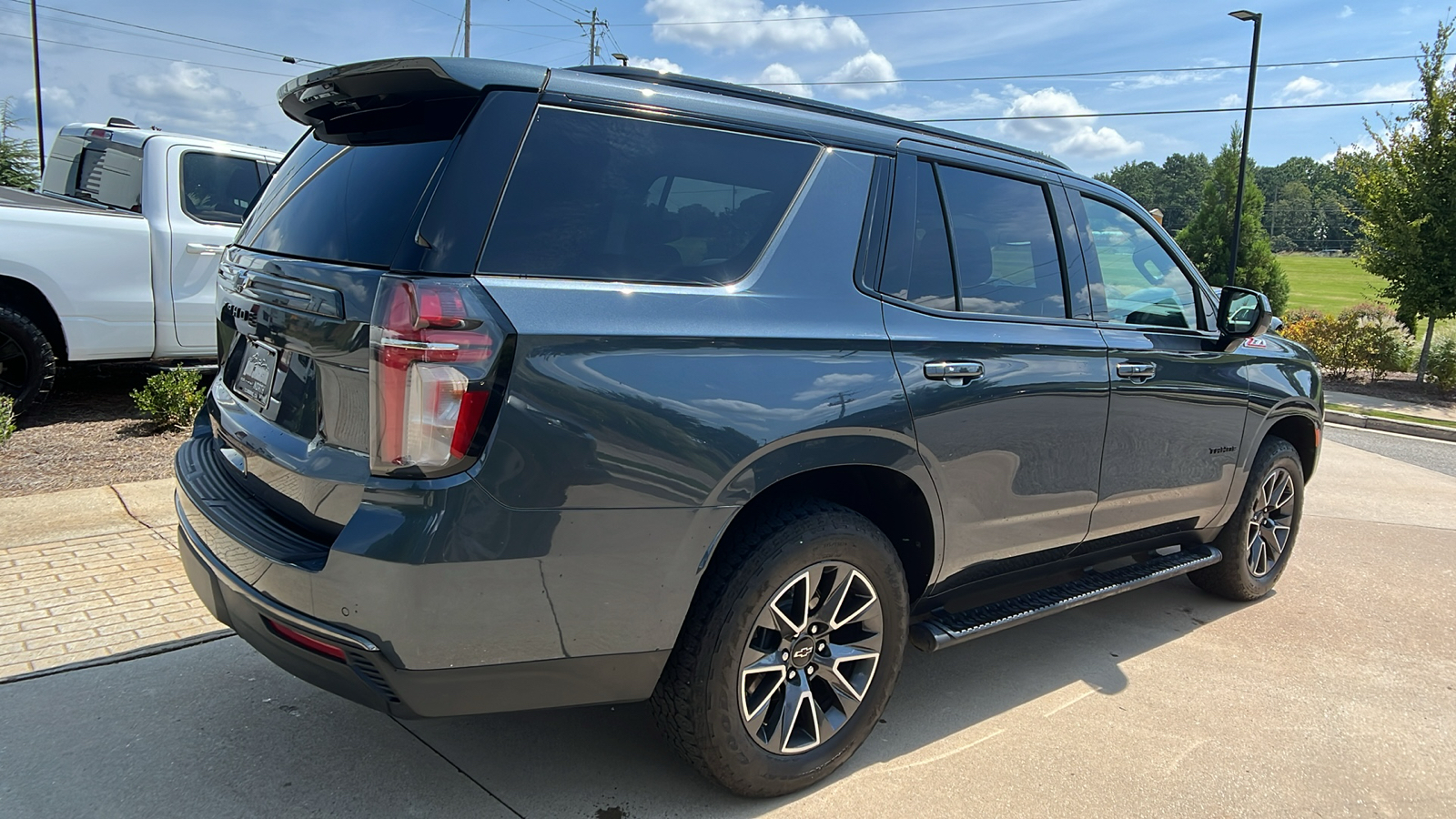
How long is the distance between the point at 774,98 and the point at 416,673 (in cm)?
194

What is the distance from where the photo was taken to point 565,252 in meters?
2.22

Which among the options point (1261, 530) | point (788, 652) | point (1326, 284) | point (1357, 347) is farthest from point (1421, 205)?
point (1326, 284)

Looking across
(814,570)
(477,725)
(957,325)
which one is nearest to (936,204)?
(957,325)

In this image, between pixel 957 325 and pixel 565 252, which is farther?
pixel 957 325

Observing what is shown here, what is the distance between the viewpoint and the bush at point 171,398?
617cm

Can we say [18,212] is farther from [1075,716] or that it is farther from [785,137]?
[1075,716]

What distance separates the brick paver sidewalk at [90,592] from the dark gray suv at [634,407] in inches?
42.7

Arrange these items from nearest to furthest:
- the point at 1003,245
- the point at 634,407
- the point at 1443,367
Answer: the point at 634,407, the point at 1003,245, the point at 1443,367

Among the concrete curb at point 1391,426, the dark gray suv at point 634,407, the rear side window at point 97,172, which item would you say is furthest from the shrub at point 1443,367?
the rear side window at point 97,172

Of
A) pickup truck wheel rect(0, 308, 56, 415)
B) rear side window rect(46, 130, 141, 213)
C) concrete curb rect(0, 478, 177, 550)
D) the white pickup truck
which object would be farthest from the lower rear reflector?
rear side window rect(46, 130, 141, 213)

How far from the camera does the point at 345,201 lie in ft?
8.22

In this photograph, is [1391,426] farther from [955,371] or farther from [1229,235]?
[1229,235]

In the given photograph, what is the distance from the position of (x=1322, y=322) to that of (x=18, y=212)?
19.0m

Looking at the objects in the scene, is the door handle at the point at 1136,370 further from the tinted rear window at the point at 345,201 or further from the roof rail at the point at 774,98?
the tinted rear window at the point at 345,201
